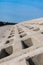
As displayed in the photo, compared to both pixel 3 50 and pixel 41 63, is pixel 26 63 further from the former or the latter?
pixel 3 50

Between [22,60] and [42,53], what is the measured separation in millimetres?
148

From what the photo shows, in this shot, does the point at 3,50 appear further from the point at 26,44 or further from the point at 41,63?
the point at 41,63

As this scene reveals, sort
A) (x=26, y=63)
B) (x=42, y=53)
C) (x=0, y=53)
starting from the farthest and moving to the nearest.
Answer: (x=0, y=53) < (x=42, y=53) < (x=26, y=63)

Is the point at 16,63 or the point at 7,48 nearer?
the point at 16,63

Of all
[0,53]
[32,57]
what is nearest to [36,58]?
[32,57]

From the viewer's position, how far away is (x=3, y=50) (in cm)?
186

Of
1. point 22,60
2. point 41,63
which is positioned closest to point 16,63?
point 22,60

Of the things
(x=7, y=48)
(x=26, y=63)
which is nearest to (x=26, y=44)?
(x=7, y=48)

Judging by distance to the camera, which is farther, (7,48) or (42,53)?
(7,48)

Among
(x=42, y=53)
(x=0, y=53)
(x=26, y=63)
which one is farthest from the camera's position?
(x=0, y=53)

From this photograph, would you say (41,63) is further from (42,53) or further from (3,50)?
(3,50)

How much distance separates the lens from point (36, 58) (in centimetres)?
124

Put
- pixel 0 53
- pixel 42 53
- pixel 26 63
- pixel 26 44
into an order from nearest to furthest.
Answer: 1. pixel 26 63
2. pixel 42 53
3. pixel 0 53
4. pixel 26 44

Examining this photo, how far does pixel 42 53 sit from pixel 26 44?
0.70 metres
